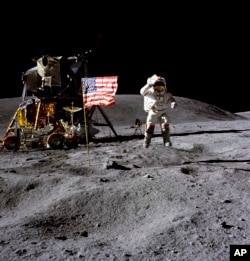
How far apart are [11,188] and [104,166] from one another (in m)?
1.25

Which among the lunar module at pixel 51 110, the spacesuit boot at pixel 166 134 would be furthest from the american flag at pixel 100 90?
the lunar module at pixel 51 110

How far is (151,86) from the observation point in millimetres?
6215

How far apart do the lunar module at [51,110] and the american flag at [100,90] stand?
62.1 inches

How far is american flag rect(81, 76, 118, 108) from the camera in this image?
18.9ft

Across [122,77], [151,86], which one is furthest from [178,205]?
[122,77]

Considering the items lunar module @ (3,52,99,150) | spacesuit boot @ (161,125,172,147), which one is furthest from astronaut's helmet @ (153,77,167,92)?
lunar module @ (3,52,99,150)

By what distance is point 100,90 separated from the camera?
230 inches

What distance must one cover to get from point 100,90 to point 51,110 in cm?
253

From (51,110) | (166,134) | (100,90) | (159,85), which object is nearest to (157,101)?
(159,85)

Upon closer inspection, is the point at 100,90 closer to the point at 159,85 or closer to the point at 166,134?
the point at 159,85

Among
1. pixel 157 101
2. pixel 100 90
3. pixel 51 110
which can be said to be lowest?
pixel 51 110

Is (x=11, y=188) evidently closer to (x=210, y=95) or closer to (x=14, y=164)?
(x=14, y=164)

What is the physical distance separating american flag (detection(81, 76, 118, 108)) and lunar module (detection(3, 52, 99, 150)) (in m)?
1.58

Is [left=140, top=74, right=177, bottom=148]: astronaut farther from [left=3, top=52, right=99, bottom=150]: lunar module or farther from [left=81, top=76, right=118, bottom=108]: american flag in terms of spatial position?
[left=3, top=52, right=99, bottom=150]: lunar module
